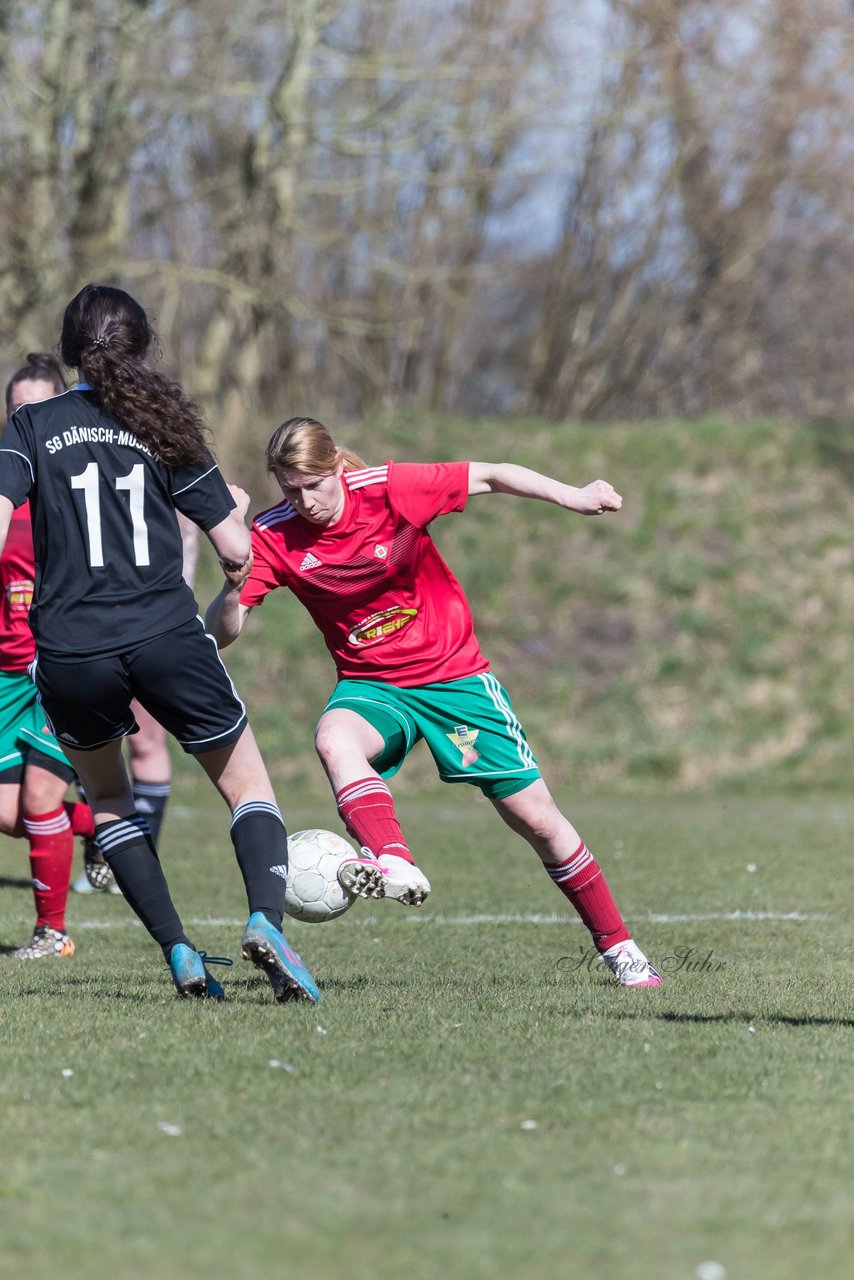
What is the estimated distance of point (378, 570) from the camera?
546 centimetres

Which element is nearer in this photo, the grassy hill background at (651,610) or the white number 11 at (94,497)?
the white number 11 at (94,497)

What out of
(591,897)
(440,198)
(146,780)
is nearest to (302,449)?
(591,897)

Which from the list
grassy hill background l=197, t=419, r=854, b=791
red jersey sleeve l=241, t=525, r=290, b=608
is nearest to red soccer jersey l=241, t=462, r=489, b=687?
red jersey sleeve l=241, t=525, r=290, b=608

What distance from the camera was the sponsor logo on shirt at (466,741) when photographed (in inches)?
212

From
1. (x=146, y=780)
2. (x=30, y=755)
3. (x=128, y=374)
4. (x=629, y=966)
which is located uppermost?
(x=128, y=374)

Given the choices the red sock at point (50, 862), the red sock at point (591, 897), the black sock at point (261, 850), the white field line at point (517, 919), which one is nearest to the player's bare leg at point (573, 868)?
the red sock at point (591, 897)

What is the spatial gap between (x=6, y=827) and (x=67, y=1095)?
375cm

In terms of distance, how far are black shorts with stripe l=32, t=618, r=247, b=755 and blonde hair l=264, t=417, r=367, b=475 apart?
76cm

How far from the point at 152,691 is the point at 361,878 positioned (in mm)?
825

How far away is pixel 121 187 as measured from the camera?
1748 centimetres

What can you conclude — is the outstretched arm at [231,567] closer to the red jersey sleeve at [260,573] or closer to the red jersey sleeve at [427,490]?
the red jersey sleeve at [260,573]

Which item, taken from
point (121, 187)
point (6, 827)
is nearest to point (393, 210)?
point (121, 187)

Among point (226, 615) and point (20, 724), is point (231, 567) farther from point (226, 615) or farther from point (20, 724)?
point (20, 724)

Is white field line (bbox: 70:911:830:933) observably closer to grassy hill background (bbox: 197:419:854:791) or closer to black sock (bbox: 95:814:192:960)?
black sock (bbox: 95:814:192:960)
